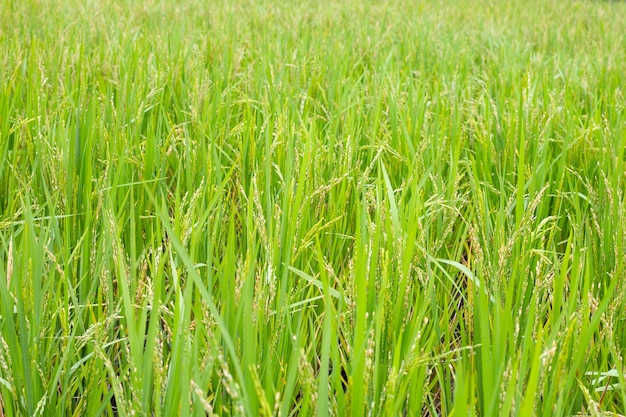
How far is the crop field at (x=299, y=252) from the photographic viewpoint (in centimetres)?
83

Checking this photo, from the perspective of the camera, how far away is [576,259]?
3.28 feet

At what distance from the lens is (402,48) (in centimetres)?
366

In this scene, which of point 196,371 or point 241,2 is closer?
point 196,371

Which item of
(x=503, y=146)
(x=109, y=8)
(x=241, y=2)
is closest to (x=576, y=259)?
(x=503, y=146)

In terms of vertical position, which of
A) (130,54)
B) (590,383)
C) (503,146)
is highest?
(130,54)

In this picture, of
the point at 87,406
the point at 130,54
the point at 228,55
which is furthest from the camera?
the point at 228,55

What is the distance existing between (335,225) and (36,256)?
0.65 metres

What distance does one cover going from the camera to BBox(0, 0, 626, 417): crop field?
83 centimetres

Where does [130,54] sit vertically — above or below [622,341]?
above

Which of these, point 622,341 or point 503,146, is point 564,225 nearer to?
point 503,146

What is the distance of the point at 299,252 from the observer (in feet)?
3.59

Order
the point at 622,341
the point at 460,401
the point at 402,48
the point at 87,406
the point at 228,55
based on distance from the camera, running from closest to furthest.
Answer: the point at 460,401 → the point at 87,406 → the point at 622,341 → the point at 228,55 → the point at 402,48

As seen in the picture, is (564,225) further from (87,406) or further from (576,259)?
(87,406)

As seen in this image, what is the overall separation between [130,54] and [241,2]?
3355 mm
